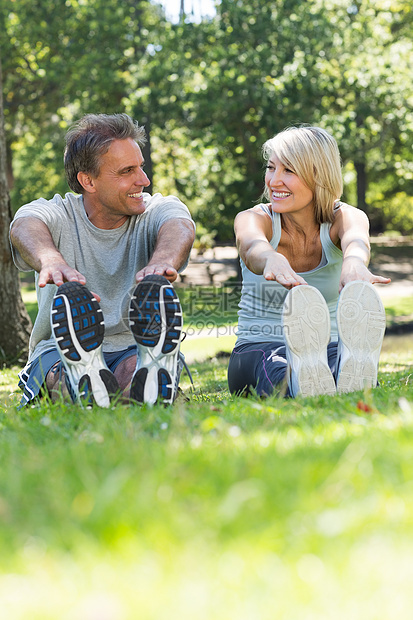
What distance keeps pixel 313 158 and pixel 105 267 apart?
1577 millimetres

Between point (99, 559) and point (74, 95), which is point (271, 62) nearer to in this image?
point (74, 95)

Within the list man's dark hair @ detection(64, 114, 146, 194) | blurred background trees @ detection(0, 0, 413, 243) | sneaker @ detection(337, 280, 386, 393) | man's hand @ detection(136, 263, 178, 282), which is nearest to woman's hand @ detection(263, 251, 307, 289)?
sneaker @ detection(337, 280, 386, 393)

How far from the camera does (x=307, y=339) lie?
3.46 m

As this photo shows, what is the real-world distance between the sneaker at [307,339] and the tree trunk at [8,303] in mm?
5189

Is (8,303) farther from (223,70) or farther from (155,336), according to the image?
(223,70)

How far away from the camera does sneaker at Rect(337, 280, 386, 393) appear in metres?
3.51

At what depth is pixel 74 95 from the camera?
18.3 m

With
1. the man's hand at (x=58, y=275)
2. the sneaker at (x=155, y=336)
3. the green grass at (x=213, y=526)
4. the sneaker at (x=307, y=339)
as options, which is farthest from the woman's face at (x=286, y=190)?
the green grass at (x=213, y=526)

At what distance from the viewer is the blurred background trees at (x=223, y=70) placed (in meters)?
16.3

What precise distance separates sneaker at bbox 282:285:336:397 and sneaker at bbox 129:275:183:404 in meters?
0.59

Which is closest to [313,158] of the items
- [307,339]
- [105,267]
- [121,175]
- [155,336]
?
[121,175]

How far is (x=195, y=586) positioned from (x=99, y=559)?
23 centimetres

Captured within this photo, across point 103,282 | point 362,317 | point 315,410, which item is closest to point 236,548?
point 315,410

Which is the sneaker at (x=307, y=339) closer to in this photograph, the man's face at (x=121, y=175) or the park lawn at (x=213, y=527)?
the park lawn at (x=213, y=527)
